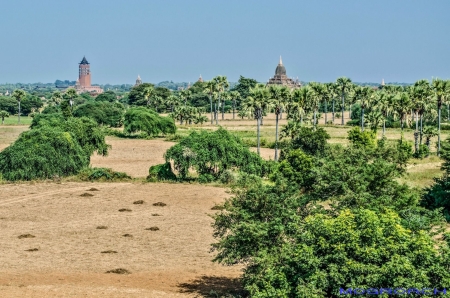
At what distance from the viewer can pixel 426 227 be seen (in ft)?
79.4

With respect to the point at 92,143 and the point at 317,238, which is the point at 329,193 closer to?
the point at 317,238

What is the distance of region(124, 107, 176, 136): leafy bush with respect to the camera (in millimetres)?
99562

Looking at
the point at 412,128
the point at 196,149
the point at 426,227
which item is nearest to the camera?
the point at 426,227

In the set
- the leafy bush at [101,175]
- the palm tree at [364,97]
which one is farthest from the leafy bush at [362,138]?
the leafy bush at [101,175]

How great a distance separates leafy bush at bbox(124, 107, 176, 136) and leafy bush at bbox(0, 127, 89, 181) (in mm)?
34203

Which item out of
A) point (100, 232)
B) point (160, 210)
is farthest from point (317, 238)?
point (160, 210)

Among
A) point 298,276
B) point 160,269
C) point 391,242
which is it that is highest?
point 391,242

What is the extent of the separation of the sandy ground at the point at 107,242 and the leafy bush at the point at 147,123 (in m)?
41.4

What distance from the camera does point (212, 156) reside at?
199 feet

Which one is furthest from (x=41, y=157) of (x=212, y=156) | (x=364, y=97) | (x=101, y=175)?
(x=364, y=97)

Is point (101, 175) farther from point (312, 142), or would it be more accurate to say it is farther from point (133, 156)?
point (312, 142)

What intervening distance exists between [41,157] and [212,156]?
52.2 ft

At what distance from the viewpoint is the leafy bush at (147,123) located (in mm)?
99562

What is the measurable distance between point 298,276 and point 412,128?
9631cm
